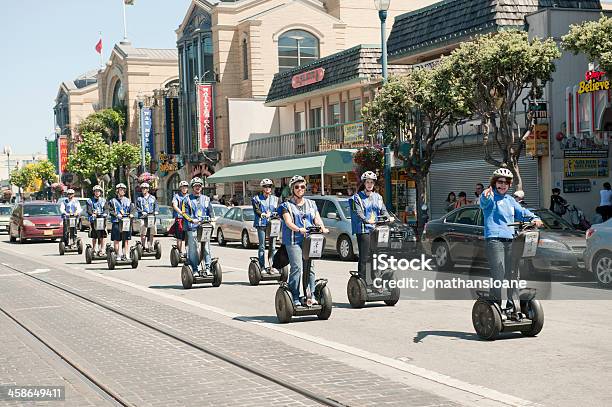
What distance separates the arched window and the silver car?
71.1 ft

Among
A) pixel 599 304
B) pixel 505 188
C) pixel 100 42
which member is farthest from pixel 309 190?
pixel 100 42

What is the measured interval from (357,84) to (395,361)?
30.4m

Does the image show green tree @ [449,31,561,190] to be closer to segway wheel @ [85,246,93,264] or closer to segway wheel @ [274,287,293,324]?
segway wheel @ [85,246,93,264]

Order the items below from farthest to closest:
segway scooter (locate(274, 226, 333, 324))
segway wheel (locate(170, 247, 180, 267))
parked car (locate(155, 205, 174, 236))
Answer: parked car (locate(155, 205, 174, 236))
segway wheel (locate(170, 247, 180, 267))
segway scooter (locate(274, 226, 333, 324))

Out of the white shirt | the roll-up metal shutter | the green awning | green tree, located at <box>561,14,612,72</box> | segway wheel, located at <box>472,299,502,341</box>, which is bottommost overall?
segway wheel, located at <box>472,299,502,341</box>

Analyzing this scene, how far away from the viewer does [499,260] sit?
10.2 meters

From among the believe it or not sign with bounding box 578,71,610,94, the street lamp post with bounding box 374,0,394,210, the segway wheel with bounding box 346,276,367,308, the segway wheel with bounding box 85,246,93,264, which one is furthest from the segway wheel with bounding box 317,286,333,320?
the street lamp post with bounding box 374,0,394,210

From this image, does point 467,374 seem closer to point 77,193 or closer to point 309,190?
point 309,190

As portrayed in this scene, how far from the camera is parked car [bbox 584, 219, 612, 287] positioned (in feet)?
50.8

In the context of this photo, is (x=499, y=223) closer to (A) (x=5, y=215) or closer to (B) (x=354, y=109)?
(B) (x=354, y=109)

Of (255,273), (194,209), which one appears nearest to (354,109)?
(255,273)

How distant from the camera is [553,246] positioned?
17141 mm

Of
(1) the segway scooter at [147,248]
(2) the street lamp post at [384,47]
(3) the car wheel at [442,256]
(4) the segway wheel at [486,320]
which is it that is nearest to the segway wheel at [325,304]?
(4) the segway wheel at [486,320]

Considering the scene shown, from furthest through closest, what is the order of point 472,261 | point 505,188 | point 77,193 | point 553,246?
point 77,193 < point 472,261 < point 553,246 < point 505,188
